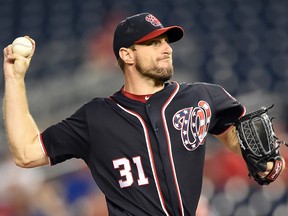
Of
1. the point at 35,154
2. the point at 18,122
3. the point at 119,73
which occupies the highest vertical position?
the point at 119,73

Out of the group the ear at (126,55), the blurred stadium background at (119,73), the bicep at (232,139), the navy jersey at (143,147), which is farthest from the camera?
the blurred stadium background at (119,73)

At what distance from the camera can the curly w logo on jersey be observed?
101 inches

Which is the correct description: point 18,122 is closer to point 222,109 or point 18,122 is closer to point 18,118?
point 18,118

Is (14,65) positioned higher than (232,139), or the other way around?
(14,65)

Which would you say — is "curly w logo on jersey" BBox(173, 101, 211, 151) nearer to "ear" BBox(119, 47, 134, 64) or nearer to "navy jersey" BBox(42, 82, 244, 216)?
"navy jersey" BBox(42, 82, 244, 216)

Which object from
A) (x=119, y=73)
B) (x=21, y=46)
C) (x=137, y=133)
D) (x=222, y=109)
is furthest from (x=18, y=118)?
(x=119, y=73)

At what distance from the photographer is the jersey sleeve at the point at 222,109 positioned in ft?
8.80

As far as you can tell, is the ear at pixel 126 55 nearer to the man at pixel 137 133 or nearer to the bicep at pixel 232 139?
the man at pixel 137 133

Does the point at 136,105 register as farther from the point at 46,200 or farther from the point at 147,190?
the point at 46,200

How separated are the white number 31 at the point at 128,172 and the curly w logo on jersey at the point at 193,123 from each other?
0.19 m

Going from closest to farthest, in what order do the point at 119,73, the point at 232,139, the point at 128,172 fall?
the point at 128,172 < the point at 232,139 < the point at 119,73

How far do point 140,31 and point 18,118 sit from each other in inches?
22.2

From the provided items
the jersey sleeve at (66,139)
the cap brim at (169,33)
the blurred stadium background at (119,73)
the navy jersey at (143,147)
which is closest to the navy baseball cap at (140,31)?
the cap brim at (169,33)

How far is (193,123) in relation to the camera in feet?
8.51
